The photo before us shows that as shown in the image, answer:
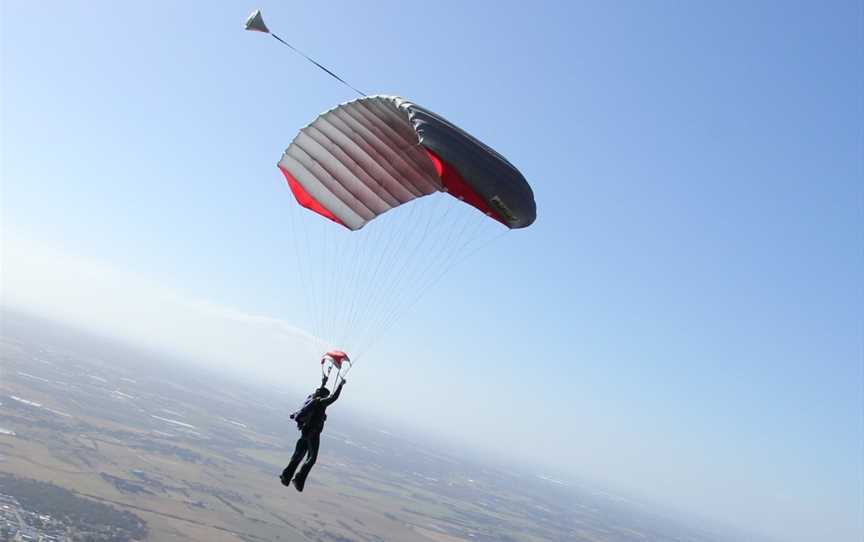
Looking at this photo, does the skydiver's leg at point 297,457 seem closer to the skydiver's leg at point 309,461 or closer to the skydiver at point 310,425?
the skydiver at point 310,425

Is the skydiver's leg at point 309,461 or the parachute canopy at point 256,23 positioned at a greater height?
the parachute canopy at point 256,23

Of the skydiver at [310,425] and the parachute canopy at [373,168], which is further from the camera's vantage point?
the skydiver at [310,425]

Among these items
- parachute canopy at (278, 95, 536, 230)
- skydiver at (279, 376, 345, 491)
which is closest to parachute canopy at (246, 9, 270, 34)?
parachute canopy at (278, 95, 536, 230)

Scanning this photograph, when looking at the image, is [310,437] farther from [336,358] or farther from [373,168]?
[373,168]

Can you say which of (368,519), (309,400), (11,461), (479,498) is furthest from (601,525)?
(309,400)

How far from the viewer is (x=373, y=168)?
12258mm

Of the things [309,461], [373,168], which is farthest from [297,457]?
[373,168]

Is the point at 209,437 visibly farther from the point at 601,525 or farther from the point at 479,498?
the point at 601,525

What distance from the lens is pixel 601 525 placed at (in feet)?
459

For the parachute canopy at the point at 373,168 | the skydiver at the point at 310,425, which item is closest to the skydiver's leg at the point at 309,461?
the skydiver at the point at 310,425

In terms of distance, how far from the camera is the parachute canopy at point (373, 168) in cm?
1031

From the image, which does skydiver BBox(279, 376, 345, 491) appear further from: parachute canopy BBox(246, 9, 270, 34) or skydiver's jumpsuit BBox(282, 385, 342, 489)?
parachute canopy BBox(246, 9, 270, 34)

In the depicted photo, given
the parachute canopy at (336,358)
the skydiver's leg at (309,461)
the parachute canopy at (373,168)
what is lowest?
the skydiver's leg at (309,461)

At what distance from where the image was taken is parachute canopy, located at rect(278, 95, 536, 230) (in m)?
10.3
